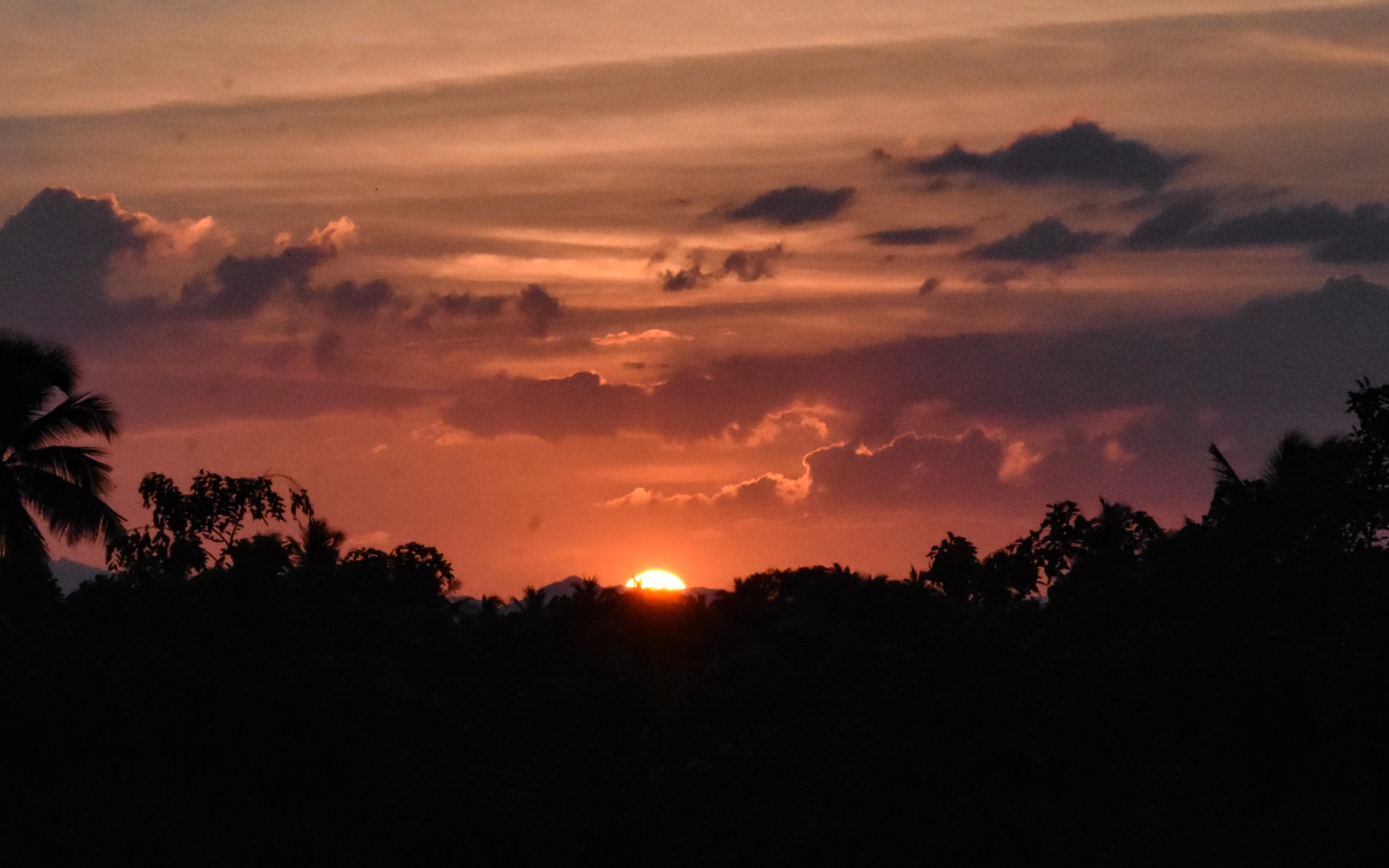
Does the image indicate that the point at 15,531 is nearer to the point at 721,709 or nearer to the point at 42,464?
the point at 42,464

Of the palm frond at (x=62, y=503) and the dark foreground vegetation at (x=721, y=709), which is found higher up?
the palm frond at (x=62, y=503)

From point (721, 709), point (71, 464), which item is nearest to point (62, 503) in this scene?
point (71, 464)

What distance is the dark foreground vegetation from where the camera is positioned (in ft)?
84.4

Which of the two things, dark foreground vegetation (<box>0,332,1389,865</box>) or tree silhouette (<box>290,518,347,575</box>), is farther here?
tree silhouette (<box>290,518,347,575</box>)

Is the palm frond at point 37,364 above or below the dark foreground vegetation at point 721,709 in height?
above

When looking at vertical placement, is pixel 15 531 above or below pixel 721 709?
above

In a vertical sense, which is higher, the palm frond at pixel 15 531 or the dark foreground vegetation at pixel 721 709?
the palm frond at pixel 15 531

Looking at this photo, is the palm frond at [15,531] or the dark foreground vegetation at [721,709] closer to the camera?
the dark foreground vegetation at [721,709]

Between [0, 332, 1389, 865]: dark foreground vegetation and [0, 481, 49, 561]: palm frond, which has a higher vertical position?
[0, 481, 49, 561]: palm frond

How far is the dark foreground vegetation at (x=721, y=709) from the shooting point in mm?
25719

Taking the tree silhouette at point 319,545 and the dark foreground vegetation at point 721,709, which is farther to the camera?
the tree silhouette at point 319,545

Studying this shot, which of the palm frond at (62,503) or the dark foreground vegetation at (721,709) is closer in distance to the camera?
the dark foreground vegetation at (721,709)

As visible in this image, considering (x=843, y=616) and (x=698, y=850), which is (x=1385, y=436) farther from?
(x=843, y=616)

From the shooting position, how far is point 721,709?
3653 cm
